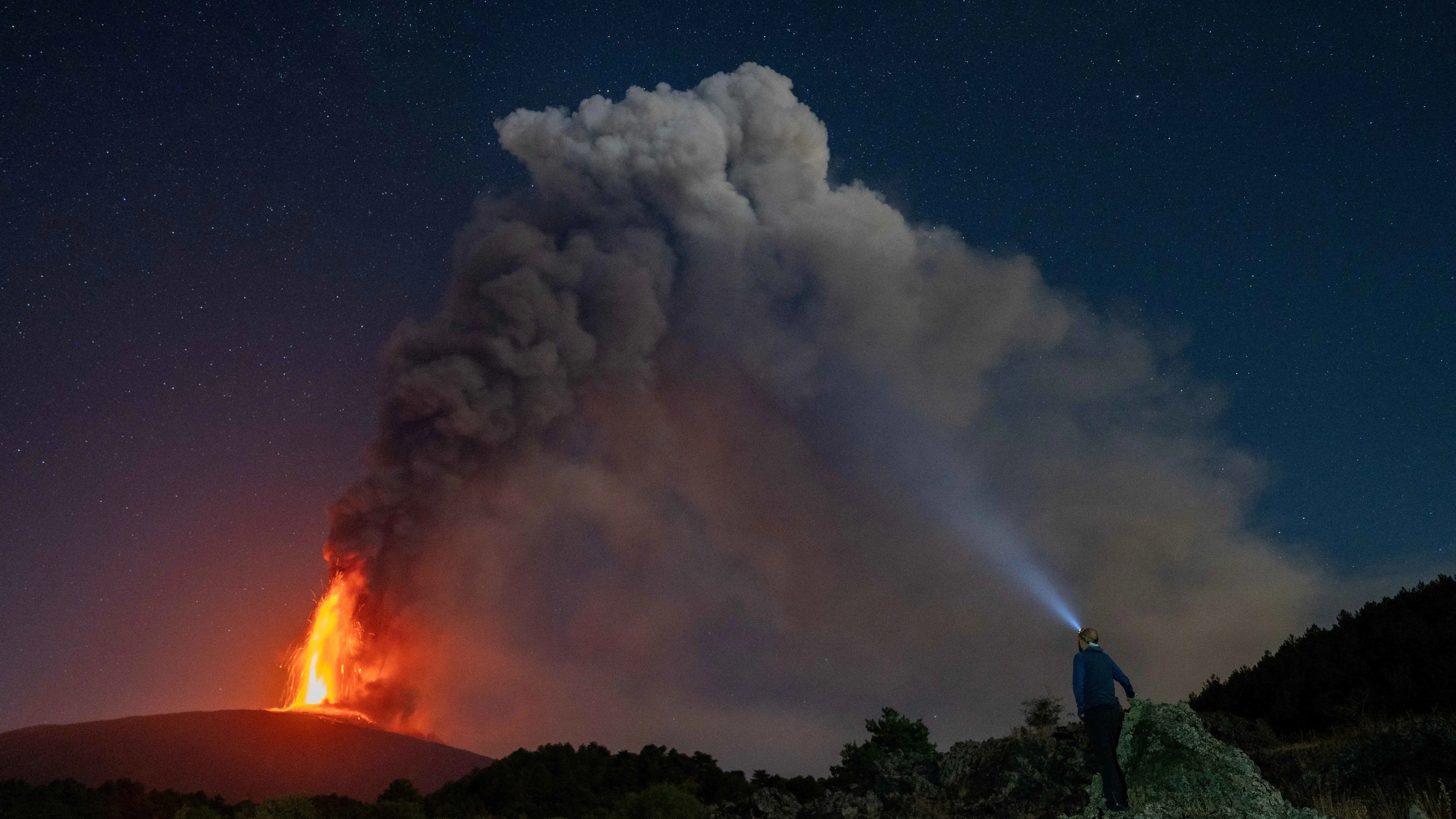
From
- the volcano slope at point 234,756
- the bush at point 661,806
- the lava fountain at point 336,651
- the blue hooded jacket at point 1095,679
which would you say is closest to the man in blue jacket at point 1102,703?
the blue hooded jacket at point 1095,679

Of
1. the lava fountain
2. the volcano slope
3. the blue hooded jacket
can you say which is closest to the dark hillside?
the blue hooded jacket

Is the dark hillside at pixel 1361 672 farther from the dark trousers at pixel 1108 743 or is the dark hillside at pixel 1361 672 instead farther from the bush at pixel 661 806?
the bush at pixel 661 806

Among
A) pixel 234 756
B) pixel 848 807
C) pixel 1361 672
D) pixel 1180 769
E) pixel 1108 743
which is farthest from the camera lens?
pixel 234 756

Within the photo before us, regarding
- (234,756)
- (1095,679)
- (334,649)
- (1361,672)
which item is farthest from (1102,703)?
(334,649)

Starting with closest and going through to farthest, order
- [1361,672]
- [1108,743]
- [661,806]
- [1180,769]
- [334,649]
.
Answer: [1180,769] < [1108,743] < [1361,672] < [661,806] < [334,649]

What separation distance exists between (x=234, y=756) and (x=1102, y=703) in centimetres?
3112

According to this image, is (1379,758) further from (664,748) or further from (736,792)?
(664,748)

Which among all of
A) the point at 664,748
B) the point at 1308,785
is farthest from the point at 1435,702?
the point at 664,748

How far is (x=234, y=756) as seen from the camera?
30719 millimetres

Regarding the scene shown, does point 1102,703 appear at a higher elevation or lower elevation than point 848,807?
higher

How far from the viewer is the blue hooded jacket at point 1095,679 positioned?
8133 mm

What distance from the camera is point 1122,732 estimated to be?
760 centimetres

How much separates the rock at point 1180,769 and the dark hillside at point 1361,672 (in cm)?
885

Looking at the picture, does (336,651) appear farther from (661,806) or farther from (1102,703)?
(1102,703)
